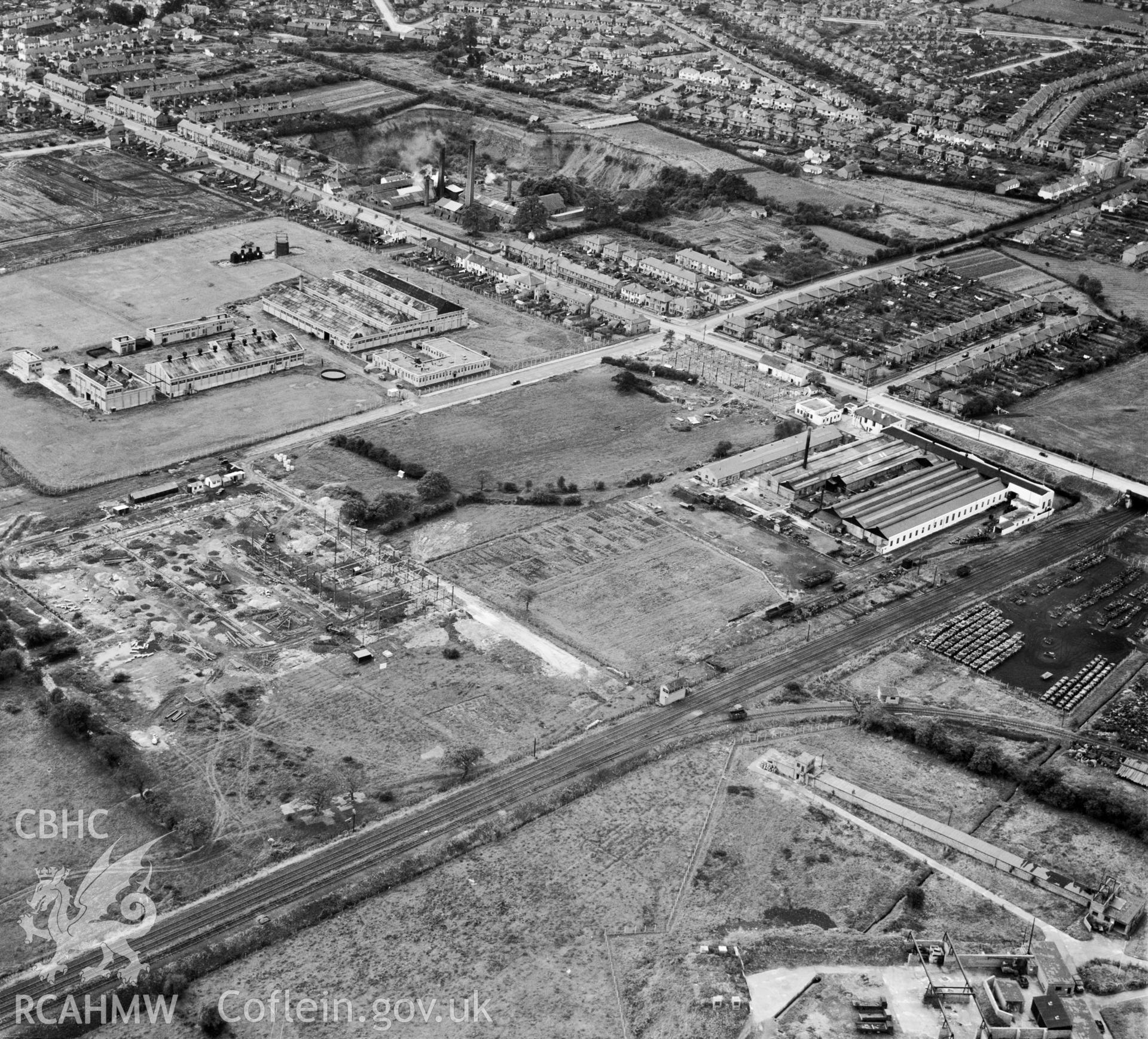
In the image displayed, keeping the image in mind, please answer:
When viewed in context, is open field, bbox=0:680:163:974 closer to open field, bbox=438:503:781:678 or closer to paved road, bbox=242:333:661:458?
open field, bbox=438:503:781:678

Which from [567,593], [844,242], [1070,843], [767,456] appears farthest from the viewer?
[844,242]

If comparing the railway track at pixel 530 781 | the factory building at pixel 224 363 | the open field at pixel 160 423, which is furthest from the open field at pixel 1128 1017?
the factory building at pixel 224 363

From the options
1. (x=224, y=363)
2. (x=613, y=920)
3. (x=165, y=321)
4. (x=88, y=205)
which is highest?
(x=613, y=920)

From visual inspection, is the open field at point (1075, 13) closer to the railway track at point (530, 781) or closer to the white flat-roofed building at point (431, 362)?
the white flat-roofed building at point (431, 362)

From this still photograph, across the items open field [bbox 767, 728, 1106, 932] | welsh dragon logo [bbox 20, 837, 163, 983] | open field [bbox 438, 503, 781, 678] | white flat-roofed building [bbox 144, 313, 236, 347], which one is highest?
open field [bbox 767, 728, 1106, 932]

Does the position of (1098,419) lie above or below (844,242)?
above

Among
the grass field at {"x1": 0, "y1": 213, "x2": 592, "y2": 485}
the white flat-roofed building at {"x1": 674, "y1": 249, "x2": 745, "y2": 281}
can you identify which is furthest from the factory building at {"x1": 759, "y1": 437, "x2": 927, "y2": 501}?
the white flat-roofed building at {"x1": 674, "y1": 249, "x2": 745, "y2": 281}

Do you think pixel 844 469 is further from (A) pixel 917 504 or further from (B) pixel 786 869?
(B) pixel 786 869

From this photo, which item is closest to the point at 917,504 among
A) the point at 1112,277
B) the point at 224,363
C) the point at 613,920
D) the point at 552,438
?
the point at 552,438
